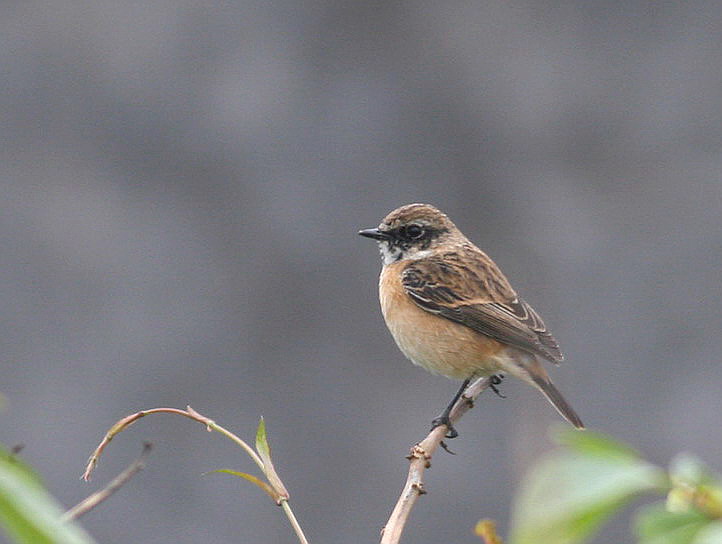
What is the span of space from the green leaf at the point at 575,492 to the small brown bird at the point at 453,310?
11.9 feet

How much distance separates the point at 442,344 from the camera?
5016mm

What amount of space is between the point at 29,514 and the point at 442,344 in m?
4.36

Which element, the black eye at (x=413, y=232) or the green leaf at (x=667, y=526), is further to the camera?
the black eye at (x=413, y=232)

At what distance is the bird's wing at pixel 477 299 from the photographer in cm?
496

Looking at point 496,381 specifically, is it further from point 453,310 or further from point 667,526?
point 667,526

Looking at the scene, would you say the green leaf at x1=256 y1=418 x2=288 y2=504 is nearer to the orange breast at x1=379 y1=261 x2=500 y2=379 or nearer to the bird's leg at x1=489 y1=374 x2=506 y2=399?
the bird's leg at x1=489 y1=374 x2=506 y2=399

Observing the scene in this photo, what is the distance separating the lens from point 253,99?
927 cm

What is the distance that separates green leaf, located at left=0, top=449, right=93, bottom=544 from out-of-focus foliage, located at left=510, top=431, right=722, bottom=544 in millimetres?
356

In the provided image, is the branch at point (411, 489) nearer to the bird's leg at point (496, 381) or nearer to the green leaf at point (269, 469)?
the green leaf at point (269, 469)

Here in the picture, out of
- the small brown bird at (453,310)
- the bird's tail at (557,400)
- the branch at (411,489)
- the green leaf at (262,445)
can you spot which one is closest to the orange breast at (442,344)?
the small brown bird at (453,310)

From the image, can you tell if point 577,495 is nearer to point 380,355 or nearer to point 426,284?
point 426,284

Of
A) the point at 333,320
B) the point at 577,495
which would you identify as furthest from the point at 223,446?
the point at 577,495

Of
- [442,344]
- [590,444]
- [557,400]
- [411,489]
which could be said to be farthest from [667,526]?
[442,344]

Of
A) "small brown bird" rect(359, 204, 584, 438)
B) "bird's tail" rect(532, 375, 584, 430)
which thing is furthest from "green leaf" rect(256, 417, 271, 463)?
"bird's tail" rect(532, 375, 584, 430)
